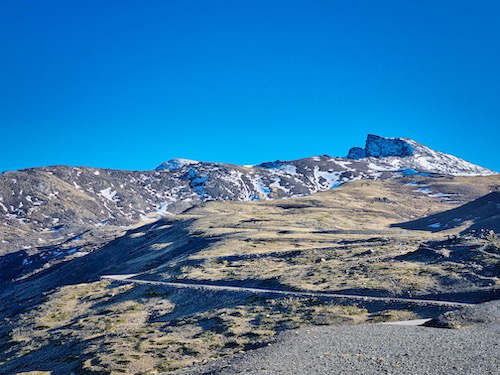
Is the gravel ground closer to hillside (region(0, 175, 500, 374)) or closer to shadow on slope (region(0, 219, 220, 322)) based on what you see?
hillside (region(0, 175, 500, 374))

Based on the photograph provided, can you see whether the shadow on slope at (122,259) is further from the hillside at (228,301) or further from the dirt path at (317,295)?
the dirt path at (317,295)

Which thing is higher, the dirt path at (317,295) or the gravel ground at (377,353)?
the dirt path at (317,295)

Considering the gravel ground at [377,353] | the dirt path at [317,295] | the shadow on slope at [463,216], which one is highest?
the shadow on slope at [463,216]

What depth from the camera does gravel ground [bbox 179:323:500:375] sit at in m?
28.8

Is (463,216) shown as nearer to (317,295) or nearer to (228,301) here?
(317,295)

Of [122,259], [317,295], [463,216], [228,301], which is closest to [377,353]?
[317,295]

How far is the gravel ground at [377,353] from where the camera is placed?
28844 mm

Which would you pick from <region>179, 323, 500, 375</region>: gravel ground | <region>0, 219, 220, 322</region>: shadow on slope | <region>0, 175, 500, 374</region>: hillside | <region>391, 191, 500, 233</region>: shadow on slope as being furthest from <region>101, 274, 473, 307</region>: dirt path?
<region>391, 191, 500, 233</region>: shadow on slope

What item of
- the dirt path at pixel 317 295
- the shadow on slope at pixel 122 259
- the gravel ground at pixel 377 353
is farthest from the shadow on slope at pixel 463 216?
the gravel ground at pixel 377 353

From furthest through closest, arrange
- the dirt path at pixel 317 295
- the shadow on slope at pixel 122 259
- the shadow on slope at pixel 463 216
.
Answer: the shadow on slope at pixel 463 216 → the shadow on slope at pixel 122 259 → the dirt path at pixel 317 295

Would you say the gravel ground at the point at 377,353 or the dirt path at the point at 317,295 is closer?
the gravel ground at the point at 377,353

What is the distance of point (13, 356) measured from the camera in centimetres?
5516

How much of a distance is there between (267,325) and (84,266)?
331ft

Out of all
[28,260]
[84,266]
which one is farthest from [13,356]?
[28,260]
